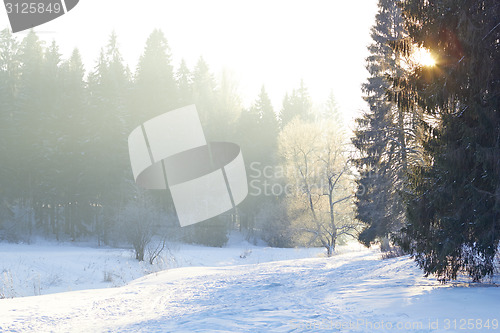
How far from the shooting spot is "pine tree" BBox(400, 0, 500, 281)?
21.6 feet

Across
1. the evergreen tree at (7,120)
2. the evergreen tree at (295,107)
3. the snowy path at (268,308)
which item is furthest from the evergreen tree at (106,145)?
the snowy path at (268,308)

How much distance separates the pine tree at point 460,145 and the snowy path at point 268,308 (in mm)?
757

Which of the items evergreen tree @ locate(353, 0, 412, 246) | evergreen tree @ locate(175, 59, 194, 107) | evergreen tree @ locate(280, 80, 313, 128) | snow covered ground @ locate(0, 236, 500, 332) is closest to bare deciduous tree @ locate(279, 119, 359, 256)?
evergreen tree @ locate(353, 0, 412, 246)

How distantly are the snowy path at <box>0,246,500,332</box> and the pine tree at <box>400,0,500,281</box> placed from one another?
0.76m

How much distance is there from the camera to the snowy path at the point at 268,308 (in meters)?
5.18

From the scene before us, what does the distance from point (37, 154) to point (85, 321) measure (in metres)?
32.9

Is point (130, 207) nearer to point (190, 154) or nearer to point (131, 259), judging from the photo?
point (131, 259)

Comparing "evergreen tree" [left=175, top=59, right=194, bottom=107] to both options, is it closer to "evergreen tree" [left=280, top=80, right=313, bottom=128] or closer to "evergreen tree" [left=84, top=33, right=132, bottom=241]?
"evergreen tree" [left=84, top=33, right=132, bottom=241]

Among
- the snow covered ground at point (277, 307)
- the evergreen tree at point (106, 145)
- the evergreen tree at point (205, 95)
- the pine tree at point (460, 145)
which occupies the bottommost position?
the snow covered ground at point (277, 307)

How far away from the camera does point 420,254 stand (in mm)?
7426

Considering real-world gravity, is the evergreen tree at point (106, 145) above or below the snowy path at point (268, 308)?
above

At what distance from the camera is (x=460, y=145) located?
705 cm

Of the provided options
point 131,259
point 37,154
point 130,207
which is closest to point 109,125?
point 37,154

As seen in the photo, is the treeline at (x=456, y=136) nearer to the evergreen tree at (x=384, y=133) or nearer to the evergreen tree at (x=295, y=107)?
the evergreen tree at (x=384, y=133)
